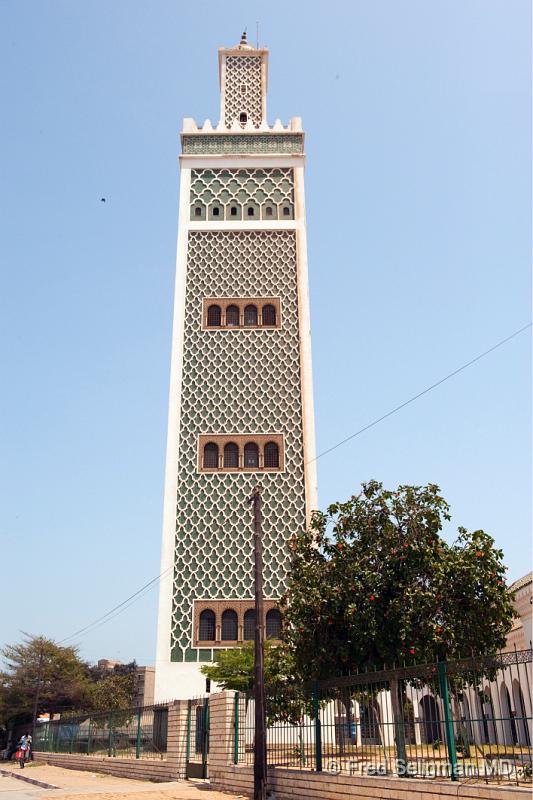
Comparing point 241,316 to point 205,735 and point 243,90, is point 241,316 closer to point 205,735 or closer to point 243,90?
point 243,90

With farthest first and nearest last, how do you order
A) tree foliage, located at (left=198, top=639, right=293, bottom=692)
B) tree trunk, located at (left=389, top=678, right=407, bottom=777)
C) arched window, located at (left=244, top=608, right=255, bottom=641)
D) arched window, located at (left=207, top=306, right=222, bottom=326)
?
arched window, located at (left=207, top=306, right=222, bottom=326) → arched window, located at (left=244, top=608, right=255, bottom=641) → tree foliage, located at (left=198, top=639, right=293, bottom=692) → tree trunk, located at (left=389, top=678, right=407, bottom=777)

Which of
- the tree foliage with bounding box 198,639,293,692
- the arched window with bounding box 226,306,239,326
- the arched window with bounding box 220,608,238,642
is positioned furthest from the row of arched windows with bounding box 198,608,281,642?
the arched window with bounding box 226,306,239,326

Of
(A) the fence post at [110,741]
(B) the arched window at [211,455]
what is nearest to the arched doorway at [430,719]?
(A) the fence post at [110,741]

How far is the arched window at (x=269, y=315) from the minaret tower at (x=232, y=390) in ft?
0.25

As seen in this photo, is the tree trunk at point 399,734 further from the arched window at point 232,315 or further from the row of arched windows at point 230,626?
the arched window at point 232,315

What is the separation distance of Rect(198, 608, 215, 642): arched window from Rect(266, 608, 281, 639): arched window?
5.78ft

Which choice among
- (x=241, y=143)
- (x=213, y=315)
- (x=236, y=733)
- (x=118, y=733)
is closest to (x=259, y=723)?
(x=236, y=733)

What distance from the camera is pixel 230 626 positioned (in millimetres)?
24344

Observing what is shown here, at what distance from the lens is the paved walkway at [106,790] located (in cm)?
1229

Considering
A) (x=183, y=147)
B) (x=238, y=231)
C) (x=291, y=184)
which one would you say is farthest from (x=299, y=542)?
(x=183, y=147)

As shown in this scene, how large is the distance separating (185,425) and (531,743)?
20.3 m

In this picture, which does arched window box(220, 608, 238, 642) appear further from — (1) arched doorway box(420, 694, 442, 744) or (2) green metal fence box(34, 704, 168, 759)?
(1) arched doorway box(420, 694, 442, 744)

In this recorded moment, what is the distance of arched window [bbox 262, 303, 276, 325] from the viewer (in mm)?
28455

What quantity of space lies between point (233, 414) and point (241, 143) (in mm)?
12252
